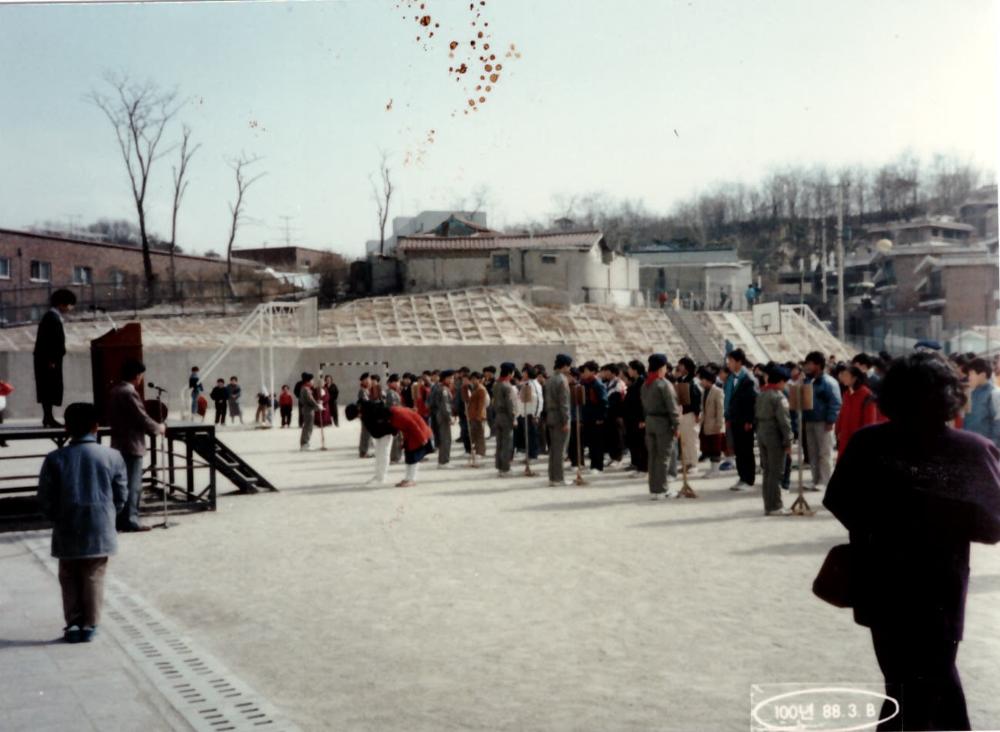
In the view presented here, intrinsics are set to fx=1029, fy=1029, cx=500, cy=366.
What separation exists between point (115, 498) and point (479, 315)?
121 ft

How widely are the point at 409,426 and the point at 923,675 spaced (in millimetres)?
10281

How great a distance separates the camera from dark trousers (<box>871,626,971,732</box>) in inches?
131

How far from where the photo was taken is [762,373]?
47.4 ft

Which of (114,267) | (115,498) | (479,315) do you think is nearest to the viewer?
(115,498)

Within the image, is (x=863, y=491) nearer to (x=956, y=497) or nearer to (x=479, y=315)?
(x=956, y=497)

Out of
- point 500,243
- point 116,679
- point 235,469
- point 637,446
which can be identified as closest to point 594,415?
point 637,446

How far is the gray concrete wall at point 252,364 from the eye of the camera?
36.0 ft

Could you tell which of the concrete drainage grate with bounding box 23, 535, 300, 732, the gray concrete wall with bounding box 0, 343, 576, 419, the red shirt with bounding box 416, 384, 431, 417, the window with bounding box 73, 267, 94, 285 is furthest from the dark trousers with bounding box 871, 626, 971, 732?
the red shirt with bounding box 416, 384, 431, 417

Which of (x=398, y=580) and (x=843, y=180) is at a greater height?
(x=843, y=180)

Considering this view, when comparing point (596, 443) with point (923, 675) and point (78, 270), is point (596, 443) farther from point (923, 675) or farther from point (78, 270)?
point (923, 675)

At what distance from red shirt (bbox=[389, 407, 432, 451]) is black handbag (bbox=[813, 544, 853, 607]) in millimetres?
9990

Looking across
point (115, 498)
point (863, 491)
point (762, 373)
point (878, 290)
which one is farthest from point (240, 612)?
point (762, 373)
